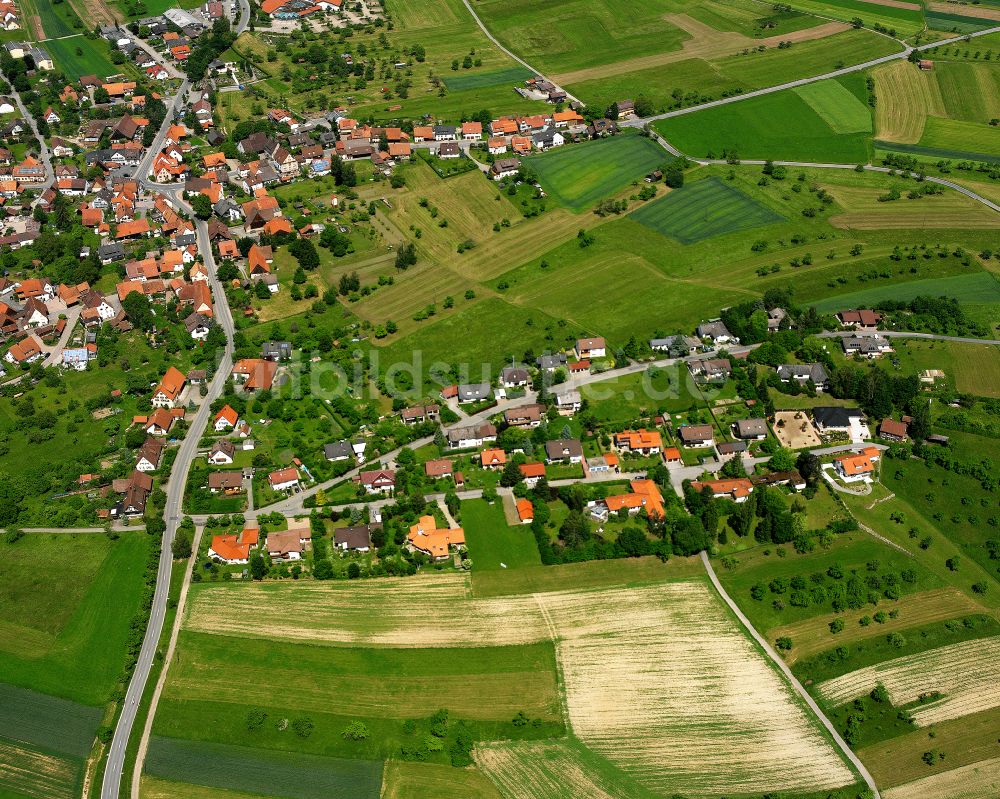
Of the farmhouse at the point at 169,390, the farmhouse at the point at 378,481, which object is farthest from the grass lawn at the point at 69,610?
the farmhouse at the point at 378,481

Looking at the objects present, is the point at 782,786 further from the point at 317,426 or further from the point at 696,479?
the point at 317,426

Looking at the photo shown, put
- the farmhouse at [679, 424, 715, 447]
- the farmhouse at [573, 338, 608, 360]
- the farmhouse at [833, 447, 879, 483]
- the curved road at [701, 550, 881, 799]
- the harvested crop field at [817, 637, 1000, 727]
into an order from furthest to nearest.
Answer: the farmhouse at [573, 338, 608, 360], the farmhouse at [679, 424, 715, 447], the farmhouse at [833, 447, 879, 483], the harvested crop field at [817, 637, 1000, 727], the curved road at [701, 550, 881, 799]

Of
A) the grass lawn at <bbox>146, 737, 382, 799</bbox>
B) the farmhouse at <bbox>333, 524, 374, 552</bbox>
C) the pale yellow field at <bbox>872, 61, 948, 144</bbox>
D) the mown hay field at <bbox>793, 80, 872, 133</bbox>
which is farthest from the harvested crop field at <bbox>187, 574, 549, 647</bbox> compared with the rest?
the pale yellow field at <bbox>872, 61, 948, 144</bbox>

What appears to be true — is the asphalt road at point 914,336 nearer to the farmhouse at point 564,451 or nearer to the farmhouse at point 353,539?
the farmhouse at point 564,451

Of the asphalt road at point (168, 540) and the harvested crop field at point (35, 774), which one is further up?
the asphalt road at point (168, 540)

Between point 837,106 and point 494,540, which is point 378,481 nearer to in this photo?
point 494,540

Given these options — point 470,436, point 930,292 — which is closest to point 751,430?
point 470,436

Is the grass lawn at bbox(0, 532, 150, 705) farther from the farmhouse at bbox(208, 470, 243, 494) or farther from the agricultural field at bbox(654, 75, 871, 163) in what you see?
the agricultural field at bbox(654, 75, 871, 163)
